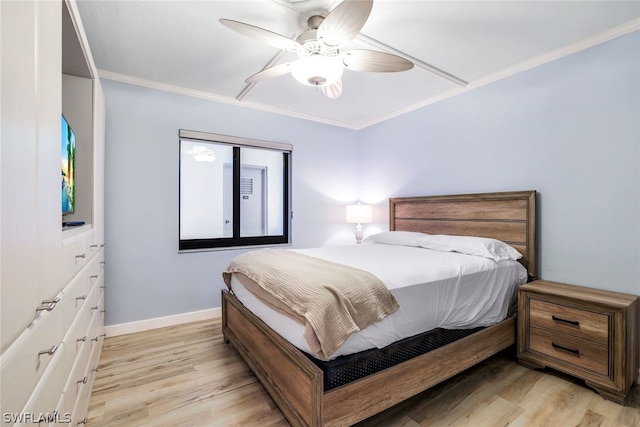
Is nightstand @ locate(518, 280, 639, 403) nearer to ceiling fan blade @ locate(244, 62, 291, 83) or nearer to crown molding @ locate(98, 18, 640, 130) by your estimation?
crown molding @ locate(98, 18, 640, 130)

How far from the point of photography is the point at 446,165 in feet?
10.7

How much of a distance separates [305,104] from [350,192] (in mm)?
1468

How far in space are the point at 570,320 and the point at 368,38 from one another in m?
2.47

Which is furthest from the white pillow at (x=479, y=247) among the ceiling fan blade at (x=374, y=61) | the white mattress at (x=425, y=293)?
the ceiling fan blade at (x=374, y=61)

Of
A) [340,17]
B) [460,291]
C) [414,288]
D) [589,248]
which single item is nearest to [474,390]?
[460,291]

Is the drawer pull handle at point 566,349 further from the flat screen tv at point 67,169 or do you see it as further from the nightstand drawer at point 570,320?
the flat screen tv at point 67,169

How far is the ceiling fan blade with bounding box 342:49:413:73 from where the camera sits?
5.95 ft

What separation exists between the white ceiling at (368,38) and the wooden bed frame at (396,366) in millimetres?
1211

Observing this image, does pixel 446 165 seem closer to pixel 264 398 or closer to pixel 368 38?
pixel 368 38

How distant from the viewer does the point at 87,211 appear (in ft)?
6.40

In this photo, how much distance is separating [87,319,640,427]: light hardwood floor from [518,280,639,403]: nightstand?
0.12 meters

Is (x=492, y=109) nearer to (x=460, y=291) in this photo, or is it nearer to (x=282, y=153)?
(x=460, y=291)

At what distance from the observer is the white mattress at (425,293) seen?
61.3 inches

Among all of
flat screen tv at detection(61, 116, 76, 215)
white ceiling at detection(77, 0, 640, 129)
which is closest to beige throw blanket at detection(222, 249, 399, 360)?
flat screen tv at detection(61, 116, 76, 215)
